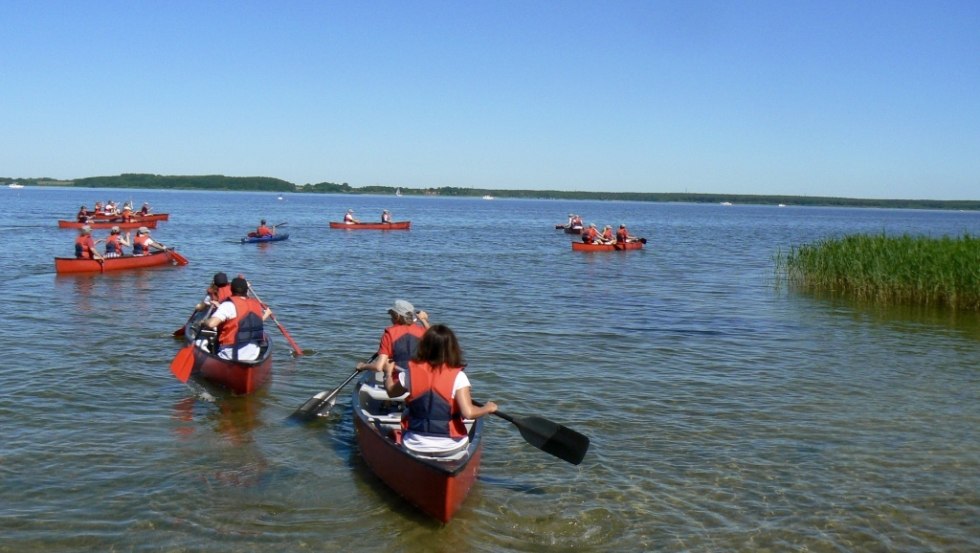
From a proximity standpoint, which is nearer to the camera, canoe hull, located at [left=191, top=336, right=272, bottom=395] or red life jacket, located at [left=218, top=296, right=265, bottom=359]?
canoe hull, located at [left=191, top=336, right=272, bottom=395]

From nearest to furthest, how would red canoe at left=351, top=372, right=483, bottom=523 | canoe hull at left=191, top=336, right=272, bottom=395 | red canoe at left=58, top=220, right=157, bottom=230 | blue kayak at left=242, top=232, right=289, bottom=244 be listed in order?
red canoe at left=351, top=372, right=483, bottom=523 < canoe hull at left=191, top=336, right=272, bottom=395 < blue kayak at left=242, top=232, right=289, bottom=244 < red canoe at left=58, top=220, right=157, bottom=230

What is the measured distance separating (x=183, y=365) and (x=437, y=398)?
6227mm

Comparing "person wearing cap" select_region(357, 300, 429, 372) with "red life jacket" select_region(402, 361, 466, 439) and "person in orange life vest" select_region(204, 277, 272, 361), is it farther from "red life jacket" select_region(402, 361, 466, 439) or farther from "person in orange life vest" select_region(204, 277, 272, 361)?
"person in orange life vest" select_region(204, 277, 272, 361)

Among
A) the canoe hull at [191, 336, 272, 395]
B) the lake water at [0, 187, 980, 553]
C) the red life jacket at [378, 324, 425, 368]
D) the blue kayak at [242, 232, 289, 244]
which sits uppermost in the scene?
the red life jacket at [378, 324, 425, 368]

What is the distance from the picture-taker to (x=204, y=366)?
1301 cm

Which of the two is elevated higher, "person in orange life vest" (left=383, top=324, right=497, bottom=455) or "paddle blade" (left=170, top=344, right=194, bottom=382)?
"person in orange life vest" (left=383, top=324, right=497, bottom=455)

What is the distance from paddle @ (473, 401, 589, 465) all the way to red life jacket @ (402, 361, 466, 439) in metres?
0.85

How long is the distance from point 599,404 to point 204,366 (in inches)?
229

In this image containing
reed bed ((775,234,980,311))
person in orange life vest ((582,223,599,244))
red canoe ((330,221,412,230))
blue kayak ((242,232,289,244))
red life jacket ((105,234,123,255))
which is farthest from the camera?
red canoe ((330,221,412,230))

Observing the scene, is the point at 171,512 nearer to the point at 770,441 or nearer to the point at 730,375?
the point at 770,441

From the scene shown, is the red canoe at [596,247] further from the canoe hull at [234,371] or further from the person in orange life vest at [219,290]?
the canoe hull at [234,371]

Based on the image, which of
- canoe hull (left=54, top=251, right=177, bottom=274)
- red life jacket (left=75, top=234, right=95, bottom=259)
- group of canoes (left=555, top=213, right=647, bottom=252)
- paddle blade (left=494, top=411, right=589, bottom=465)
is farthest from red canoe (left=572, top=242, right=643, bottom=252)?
paddle blade (left=494, top=411, right=589, bottom=465)

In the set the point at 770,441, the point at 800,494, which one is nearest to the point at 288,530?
the point at 800,494

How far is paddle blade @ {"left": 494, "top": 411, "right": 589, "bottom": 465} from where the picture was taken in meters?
8.62
